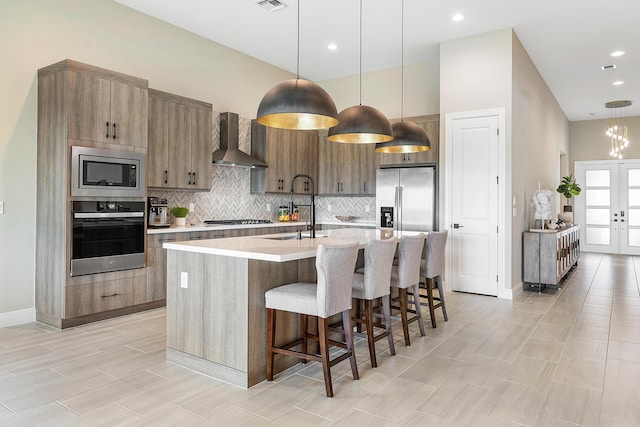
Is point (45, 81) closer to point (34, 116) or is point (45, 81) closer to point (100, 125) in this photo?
point (34, 116)

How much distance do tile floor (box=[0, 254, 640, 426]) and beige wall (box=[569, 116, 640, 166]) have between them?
26.3 feet

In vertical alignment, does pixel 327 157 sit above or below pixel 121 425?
above

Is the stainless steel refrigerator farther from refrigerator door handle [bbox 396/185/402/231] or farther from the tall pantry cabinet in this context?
the tall pantry cabinet

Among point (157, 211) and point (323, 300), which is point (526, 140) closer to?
point (323, 300)

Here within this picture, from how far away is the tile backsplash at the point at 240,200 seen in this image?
595 centimetres

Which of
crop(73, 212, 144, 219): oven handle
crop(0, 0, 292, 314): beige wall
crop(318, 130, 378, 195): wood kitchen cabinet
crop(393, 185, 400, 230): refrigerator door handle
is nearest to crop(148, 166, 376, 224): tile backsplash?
crop(318, 130, 378, 195): wood kitchen cabinet

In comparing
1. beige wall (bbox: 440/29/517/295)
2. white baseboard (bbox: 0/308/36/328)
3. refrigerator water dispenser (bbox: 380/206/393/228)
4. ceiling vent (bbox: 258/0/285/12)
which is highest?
ceiling vent (bbox: 258/0/285/12)

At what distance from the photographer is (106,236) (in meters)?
4.37

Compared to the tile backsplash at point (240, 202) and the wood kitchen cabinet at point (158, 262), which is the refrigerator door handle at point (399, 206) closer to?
the tile backsplash at point (240, 202)

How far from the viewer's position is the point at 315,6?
5.08m

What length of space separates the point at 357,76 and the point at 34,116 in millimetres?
5135

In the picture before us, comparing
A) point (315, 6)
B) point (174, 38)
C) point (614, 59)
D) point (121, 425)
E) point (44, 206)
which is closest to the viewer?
point (121, 425)

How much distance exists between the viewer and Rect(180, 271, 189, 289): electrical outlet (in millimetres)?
3219

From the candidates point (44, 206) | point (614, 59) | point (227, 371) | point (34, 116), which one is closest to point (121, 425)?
point (227, 371)
